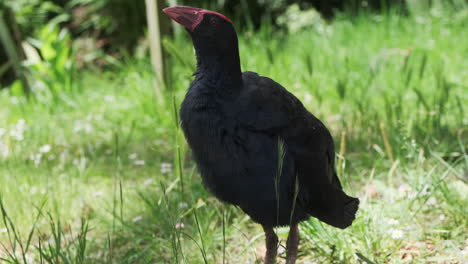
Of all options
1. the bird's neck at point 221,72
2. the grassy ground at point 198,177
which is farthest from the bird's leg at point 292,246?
the bird's neck at point 221,72

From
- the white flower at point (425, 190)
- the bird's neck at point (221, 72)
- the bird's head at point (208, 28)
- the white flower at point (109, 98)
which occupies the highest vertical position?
the bird's head at point (208, 28)

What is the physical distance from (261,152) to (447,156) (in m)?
1.24

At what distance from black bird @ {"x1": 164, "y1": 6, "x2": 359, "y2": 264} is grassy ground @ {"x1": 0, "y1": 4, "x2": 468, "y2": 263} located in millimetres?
119

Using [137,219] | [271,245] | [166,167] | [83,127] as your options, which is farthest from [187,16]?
[83,127]

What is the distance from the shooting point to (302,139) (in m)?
1.64

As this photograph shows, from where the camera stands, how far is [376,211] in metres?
2.00

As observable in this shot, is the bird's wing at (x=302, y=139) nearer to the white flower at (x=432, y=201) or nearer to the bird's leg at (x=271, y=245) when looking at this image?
the bird's leg at (x=271, y=245)

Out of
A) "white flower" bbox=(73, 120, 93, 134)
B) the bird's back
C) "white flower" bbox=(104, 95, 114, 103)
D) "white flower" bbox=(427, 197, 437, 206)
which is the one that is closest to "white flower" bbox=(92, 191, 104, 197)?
"white flower" bbox=(73, 120, 93, 134)

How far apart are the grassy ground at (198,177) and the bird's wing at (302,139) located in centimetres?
17

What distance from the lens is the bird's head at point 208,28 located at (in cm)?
160

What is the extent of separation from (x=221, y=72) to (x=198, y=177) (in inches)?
42.5

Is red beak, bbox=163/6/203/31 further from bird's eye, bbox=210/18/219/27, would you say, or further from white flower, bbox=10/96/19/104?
white flower, bbox=10/96/19/104

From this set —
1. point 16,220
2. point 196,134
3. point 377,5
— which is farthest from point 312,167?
point 377,5

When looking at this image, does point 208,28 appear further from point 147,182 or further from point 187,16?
point 147,182
